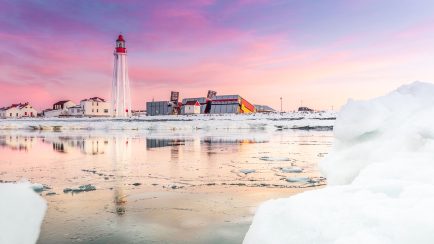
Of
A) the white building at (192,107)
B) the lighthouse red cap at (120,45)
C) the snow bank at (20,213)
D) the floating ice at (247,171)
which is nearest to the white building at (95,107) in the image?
the lighthouse red cap at (120,45)

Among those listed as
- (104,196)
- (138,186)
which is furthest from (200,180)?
(104,196)

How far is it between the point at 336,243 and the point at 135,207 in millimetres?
4231

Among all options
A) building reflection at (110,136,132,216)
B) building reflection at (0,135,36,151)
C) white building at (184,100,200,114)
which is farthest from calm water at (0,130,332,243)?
white building at (184,100,200,114)

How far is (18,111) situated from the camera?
105 meters

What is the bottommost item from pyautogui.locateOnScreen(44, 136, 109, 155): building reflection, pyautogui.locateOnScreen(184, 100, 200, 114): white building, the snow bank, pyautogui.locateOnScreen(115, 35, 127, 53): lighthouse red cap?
the snow bank

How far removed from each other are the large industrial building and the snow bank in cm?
7522

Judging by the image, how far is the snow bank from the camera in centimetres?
469

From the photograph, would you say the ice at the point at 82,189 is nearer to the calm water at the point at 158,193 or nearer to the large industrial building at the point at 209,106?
the calm water at the point at 158,193

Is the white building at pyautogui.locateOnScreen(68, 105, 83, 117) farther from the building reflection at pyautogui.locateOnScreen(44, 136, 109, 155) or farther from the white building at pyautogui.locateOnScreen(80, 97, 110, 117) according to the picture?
the building reflection at pyautogui.locateOnScreen(44, 136, 109, 155)

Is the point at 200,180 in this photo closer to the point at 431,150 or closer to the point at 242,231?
the point at 242,231

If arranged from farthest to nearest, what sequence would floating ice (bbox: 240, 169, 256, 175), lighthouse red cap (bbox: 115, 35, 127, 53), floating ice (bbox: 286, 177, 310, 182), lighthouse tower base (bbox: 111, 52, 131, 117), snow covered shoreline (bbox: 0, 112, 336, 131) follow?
1. lighthouse red cap (bbox: 115, 35, 127, 53)
2. lighthouse tower base (bbox: 111, 52, 131, 117)
3. snow covered shoreline (bbox: 0, 112, 336, 131)
4. floating ice (bbox: 240, 169, 256, 175)
5. floating ice (bbox: 286, 177, 310, 182)

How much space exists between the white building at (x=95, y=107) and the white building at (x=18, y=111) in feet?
86.4

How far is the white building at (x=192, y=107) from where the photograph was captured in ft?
272

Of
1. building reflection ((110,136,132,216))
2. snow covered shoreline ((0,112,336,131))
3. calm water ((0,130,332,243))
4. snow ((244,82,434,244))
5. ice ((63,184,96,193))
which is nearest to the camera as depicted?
snow ((244,82,434,244))
